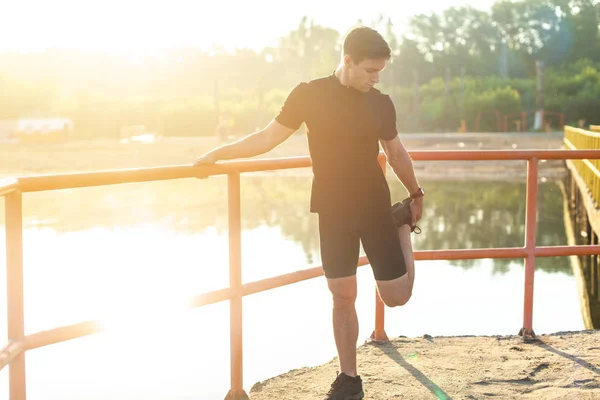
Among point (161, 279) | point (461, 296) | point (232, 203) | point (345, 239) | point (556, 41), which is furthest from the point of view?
point (556, 41)

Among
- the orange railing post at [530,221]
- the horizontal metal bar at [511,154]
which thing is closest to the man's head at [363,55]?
the horizontal metal bar at [511,154]

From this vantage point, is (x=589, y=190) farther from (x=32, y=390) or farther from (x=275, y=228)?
(x=32, y=390)

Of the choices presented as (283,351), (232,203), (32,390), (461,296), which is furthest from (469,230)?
(232,203)

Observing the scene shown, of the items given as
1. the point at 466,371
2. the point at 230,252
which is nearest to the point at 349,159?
the point at 230,252

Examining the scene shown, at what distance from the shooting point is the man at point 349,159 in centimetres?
340

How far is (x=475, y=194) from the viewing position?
23.1 meters

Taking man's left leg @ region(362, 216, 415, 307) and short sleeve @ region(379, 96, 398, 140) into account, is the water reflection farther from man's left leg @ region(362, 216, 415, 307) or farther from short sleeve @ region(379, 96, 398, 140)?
short sleeve @ region(379, 96, 398, 140)

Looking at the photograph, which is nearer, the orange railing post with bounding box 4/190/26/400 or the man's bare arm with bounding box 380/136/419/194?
the orange railing post with bounding box 4/190/26/400

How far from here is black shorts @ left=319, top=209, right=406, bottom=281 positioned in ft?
11.6

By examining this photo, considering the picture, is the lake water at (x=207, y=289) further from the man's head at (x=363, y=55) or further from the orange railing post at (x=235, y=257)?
the man's head at (x=363, y=55)

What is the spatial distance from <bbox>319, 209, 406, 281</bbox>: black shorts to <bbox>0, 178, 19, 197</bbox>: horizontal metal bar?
1.23 meters

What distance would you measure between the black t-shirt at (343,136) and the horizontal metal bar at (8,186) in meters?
1.06

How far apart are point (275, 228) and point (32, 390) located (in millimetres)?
9888

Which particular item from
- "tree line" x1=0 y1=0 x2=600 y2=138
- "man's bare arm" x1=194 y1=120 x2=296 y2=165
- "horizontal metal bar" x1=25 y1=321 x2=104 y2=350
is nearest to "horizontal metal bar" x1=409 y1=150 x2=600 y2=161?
"man's bare arm" x1=194 y1=120 x2=296 y2=165
